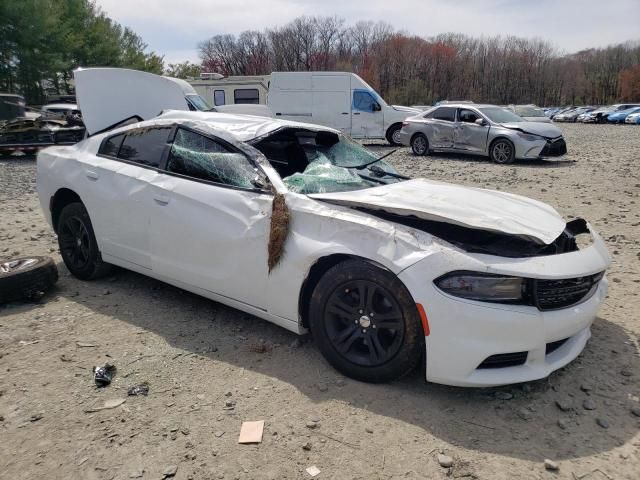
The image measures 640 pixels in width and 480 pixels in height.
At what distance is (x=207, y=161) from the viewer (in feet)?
12.1

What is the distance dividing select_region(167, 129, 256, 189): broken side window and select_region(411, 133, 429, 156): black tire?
39.7ft

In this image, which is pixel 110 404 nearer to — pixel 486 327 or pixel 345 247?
pixel 345 247

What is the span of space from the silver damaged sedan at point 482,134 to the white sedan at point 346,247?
383 inches

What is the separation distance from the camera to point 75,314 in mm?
3936

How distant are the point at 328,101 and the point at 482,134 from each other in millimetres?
6098

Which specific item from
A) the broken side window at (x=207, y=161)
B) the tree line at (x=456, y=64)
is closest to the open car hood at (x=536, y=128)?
the broken side window at (x=207, y=161)

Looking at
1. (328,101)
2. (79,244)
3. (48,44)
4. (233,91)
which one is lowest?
(79,244)

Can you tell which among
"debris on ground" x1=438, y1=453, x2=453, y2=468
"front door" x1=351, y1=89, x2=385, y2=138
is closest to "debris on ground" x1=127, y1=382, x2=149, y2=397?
"debris on ground" x1=438, y1=453, x2=453, y2=468

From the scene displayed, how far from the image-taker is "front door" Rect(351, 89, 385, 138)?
694 inches

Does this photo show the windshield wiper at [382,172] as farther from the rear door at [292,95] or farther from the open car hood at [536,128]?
the rear door at [292,95]

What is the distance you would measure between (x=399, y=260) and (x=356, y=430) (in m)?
0.91

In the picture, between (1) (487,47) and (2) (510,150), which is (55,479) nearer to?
(2) (510,150)

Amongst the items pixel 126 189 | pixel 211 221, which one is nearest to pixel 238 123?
pixel 211 221

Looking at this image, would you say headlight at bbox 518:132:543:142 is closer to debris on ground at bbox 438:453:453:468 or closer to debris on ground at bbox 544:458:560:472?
debris on ground at bbox 544:458:560:472
